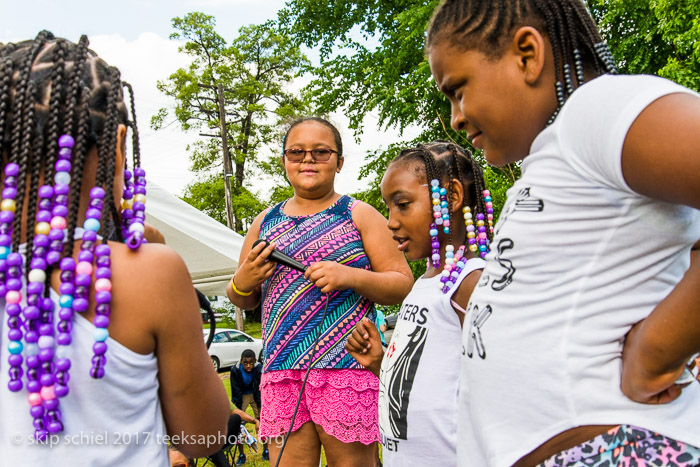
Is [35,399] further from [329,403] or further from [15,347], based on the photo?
[329,403]

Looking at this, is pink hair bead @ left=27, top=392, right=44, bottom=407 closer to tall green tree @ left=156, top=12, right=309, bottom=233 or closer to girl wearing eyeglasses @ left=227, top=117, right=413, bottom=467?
girl wearing eyeglasses @ left=227, top=117, right=413, bottom=467

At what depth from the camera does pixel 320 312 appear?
2.61 metres

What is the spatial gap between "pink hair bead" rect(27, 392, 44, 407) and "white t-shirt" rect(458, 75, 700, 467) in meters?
0.91

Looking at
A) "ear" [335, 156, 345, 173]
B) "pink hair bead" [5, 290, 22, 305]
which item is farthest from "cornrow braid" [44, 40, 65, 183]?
"ear" [335, 156, 345, 173]

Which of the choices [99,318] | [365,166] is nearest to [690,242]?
[99,318]

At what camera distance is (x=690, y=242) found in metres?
1.12

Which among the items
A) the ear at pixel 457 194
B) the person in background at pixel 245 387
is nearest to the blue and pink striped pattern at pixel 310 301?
the ear at pixel 457 194

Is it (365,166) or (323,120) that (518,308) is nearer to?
(323,120)

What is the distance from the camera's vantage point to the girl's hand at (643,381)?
102 centimetres

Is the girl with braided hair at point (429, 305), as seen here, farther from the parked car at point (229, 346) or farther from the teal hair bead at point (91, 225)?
the parked car at point (229, 346)

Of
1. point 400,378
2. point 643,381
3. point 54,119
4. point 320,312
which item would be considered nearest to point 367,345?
point 400,378

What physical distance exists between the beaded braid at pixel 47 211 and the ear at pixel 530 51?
0.90 metres

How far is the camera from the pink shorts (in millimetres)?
2496

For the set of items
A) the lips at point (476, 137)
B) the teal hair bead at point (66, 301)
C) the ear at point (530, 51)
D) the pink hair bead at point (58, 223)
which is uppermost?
the ear at point (530, 51)
